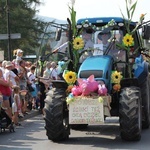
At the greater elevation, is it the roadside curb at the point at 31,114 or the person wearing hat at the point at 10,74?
the person wearing hat at the point at 10,74

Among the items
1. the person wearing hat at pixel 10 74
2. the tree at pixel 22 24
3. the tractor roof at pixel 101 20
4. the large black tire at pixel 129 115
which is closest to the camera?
the large black tire at pixel 129 115

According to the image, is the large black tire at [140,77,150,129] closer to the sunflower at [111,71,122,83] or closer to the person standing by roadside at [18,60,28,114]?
the sunflower at [111,71,122,83]

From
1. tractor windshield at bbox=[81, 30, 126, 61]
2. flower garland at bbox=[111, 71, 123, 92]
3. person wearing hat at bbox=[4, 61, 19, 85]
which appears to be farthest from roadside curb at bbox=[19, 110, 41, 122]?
flower garland at bbox=[111, 71, 123, 92]

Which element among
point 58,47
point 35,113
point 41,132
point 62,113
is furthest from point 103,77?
point 35,113

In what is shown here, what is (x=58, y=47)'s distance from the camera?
1065cm

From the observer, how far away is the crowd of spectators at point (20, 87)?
11.3 meters

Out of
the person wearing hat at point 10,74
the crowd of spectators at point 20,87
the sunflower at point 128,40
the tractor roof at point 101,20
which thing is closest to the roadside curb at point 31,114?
the crowd of spectators at point 20,87

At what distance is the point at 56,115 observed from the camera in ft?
29.2

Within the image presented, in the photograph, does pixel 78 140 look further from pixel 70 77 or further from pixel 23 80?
pixel 23 80

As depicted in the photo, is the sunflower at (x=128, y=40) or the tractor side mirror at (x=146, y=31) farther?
the tractor side mirror at (x=146, y=31)

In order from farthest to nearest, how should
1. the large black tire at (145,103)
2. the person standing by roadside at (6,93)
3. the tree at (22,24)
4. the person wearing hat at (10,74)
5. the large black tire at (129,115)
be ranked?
1. the tree at (22,24)
2. the person wearing hat at (10,74)
3. the person standing by roadside at (6,93)
4. the large black tire at (145,103)
5. the large black tire at (129,115)

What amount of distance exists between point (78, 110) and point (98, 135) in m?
1.47

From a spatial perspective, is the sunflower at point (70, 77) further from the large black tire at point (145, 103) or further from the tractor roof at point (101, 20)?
the large black tire at point (145, 103)

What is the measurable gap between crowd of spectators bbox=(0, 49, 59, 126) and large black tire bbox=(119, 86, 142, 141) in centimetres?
268
